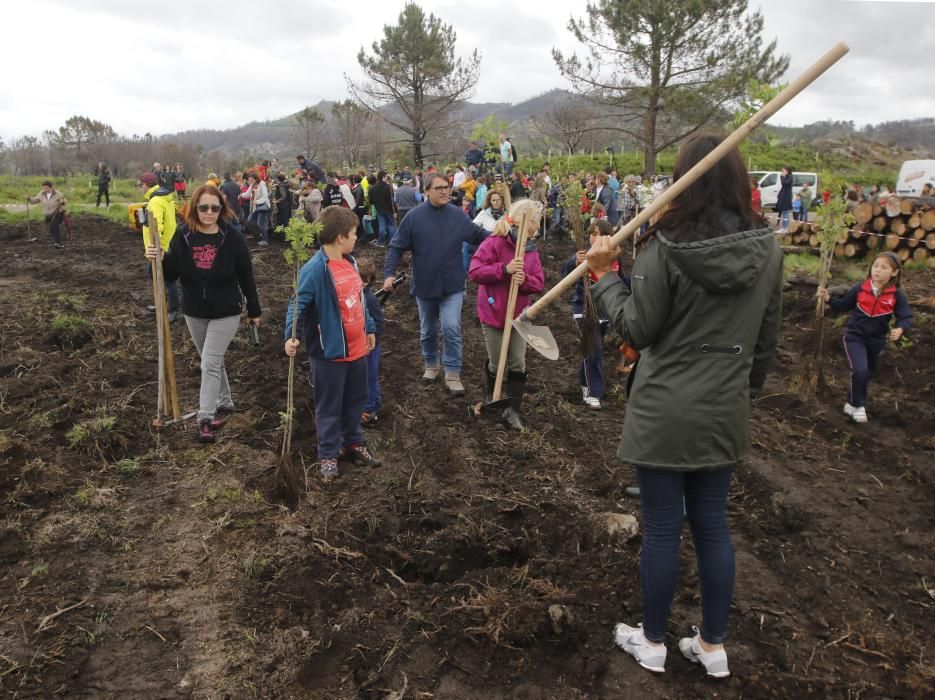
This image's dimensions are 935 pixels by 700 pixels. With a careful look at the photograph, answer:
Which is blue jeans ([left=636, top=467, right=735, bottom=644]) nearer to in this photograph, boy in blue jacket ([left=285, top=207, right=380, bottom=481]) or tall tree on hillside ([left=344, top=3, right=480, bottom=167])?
boy in blue jacket ([left=285, top=207, right=380, bottom=481])

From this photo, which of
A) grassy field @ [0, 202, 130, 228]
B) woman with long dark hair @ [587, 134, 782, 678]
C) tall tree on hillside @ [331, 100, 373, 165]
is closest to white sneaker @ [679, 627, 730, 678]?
woman with long dark hair @ [587, 134, 782, 678]

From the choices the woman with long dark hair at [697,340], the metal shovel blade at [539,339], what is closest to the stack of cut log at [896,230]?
the metal shovel blade at [539,339]

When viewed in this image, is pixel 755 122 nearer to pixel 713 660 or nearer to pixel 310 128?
pixel 713 660

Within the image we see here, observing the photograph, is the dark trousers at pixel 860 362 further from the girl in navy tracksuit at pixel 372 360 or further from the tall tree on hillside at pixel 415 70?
the tall tree on hillside at pixel 415 70

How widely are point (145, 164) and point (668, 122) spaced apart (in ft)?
144

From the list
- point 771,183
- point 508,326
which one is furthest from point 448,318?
point 771,183

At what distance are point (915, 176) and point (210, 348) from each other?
87.0 ft

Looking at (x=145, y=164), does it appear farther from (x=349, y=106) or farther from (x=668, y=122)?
(x=668, y=122)

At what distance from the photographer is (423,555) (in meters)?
3.78

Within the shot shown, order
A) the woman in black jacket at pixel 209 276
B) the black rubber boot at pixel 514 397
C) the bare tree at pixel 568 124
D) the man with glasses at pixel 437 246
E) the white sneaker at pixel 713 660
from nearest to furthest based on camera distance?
the white sneaker at pixel 713 660 → the woman in black jacket at pixel 209 276 → the black rubber boot at pixel 514 397 → the man with glasses at pixel 437 246 → the bare tree at pixel 568 124

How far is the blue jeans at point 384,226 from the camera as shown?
16641 mm

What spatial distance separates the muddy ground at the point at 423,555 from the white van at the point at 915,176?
2127 centimetres

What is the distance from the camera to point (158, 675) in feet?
9.59

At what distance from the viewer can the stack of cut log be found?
12.8m
